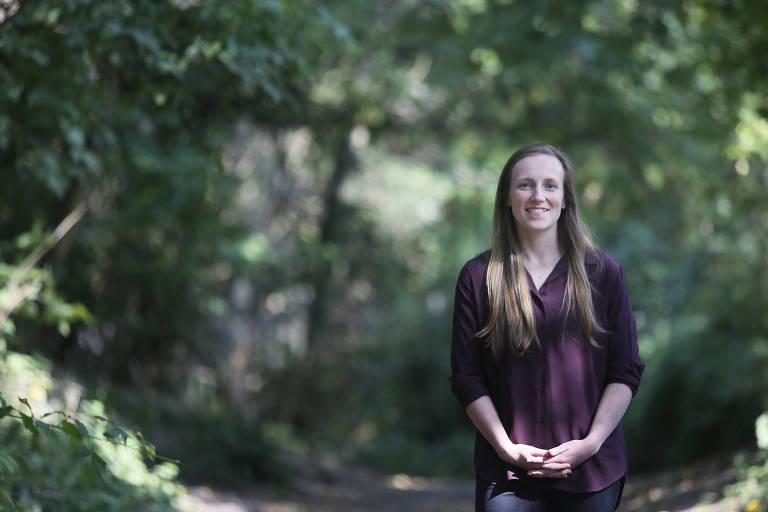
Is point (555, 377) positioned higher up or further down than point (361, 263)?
further down

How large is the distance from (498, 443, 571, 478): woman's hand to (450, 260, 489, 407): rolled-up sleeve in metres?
0.21

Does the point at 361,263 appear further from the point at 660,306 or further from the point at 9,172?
the point at 9,172

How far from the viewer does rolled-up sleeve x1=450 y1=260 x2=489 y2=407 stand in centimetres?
288

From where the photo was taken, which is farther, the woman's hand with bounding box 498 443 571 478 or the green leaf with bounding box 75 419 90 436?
the green leaf with bounding box 75 419 90 436

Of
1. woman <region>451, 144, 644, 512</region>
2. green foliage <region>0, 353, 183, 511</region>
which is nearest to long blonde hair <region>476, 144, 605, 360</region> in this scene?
woman <region>451, 144, 644, 512</region>

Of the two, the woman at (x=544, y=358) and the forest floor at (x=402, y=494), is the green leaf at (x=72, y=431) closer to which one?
the woman at (x=544, y=358)

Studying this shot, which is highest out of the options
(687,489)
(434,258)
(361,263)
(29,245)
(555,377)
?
(434,258)

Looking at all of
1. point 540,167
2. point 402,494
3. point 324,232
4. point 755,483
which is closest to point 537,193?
point 540,167

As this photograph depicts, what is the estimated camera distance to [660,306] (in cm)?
1229

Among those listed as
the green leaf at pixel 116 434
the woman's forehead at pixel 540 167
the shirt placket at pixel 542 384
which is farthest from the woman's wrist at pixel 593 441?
the green leaf at pixel 116 434

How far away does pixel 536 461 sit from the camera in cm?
273

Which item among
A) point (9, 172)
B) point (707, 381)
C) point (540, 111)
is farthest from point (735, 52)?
point (9, 172)

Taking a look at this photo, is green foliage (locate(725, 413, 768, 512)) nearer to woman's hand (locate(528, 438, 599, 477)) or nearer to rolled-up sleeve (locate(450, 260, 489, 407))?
woman's hand (locate(528, 438, 599, 477))

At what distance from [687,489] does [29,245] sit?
535cm
